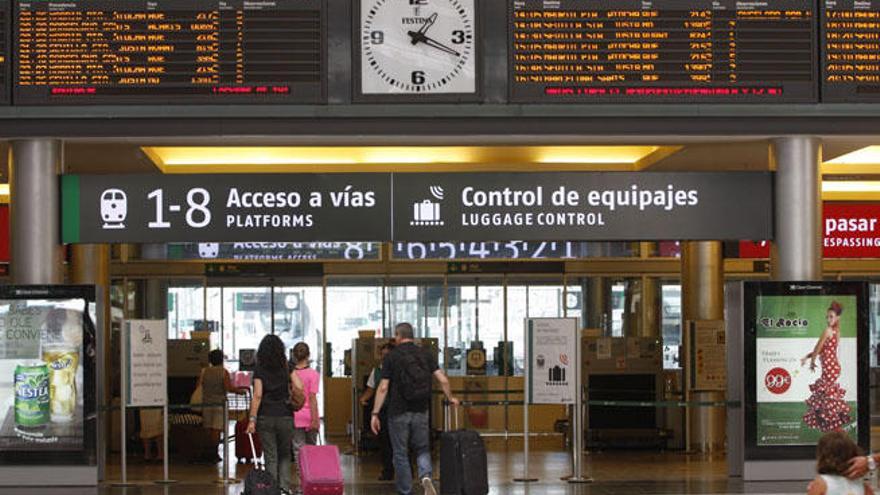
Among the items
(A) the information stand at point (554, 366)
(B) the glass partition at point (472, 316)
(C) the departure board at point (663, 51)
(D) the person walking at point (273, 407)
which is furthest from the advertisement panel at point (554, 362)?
(B) the glass partition at point (472, 316)

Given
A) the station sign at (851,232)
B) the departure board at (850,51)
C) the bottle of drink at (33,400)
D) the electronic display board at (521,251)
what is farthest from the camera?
the electronic display board at (521,251)

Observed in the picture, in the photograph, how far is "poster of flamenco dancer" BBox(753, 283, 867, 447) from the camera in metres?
15.2

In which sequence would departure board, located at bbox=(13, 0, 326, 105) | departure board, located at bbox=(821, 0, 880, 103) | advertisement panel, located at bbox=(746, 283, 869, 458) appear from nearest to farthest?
departure board, located at bbox=(13, 0, 326, 105) < departure board, located at bbox=(821, 0, 880, 103) < advertisement panel, located at bbox=(746, 283, 869, 458)

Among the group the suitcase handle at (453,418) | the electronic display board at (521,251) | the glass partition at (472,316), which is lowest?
the suitcase handle at (453,418)

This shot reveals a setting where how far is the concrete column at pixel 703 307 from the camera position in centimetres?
2050

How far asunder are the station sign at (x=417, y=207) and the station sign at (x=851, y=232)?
14.0 ft

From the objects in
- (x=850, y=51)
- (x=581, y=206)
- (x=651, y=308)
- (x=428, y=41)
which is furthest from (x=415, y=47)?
(x=651, y=308)

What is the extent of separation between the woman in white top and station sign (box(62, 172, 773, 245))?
7.18 m

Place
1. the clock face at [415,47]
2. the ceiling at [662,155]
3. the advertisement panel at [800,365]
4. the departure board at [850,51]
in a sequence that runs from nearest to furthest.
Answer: the departure board at [850,51] < the clock face at [415,47] < the advertisement panel at [800,365] < the ceiling at [662,155]

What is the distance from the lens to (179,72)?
14672 mm

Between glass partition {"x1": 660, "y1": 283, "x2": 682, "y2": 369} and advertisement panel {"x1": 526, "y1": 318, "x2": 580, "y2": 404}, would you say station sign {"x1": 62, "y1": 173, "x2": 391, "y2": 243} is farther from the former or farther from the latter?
glass partition {"x1": 660, "y1": 283, "x2": 682, "y2": 369}

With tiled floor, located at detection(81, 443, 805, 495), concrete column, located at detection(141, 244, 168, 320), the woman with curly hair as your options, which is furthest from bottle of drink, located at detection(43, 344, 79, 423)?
concrete column, located at detection(141, 244, 168, 320)

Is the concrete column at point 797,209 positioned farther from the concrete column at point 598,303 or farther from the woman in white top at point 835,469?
the concrete column at point 598,303

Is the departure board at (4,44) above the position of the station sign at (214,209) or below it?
above
